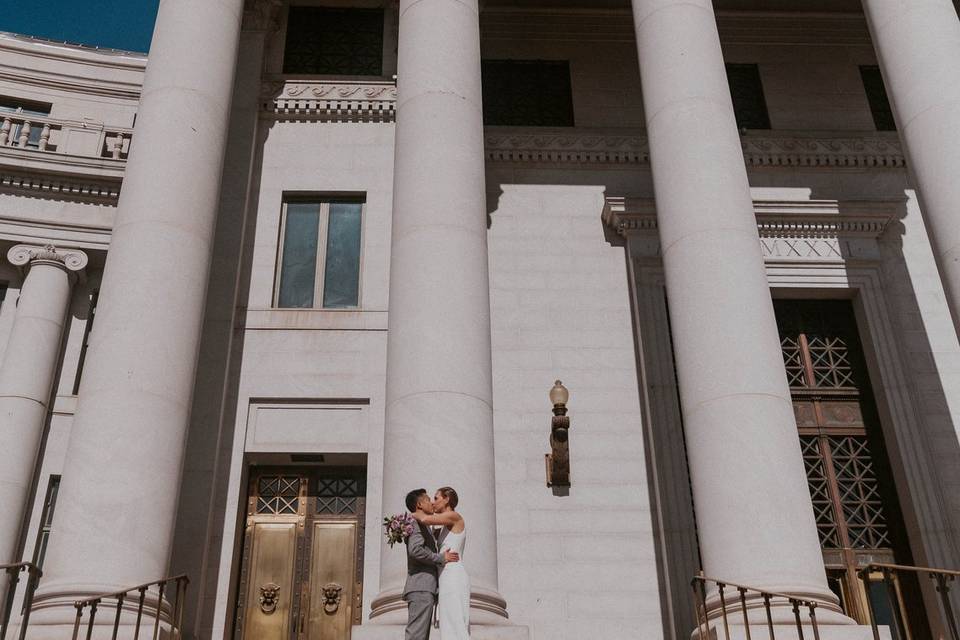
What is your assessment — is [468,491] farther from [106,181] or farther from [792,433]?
[106,181]

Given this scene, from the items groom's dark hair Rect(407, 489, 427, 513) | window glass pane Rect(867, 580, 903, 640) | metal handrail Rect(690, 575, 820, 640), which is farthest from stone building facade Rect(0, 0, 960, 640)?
groom's dark hair Rect(407, 489, 427, 513)

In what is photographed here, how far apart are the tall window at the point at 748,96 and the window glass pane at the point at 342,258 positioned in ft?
27.0

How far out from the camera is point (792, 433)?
11547mm

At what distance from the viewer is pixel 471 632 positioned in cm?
996

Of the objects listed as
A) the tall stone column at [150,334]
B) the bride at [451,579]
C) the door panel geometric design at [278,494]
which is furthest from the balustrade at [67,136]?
the bride at [451,579]

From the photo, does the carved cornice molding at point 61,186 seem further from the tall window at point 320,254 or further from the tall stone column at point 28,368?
the tall window at point 320,254

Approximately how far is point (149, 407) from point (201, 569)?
321 cm

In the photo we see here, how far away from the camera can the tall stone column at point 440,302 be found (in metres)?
10.9

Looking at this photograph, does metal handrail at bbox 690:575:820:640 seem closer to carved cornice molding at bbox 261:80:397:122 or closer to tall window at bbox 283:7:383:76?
carved cornice molding at bbox 261:80:397:122

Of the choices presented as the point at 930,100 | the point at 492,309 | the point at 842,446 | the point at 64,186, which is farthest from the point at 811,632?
the point at 64,186

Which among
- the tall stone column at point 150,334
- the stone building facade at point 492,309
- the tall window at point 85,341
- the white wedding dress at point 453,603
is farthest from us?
the tall window at point 85,341

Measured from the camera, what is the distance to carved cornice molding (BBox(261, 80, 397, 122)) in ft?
59.9

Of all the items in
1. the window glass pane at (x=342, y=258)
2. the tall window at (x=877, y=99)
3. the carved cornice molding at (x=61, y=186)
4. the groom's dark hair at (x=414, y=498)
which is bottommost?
the groom's dark hair at (x=414, y=498)

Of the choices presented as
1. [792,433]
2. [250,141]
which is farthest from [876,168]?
[250,141]
